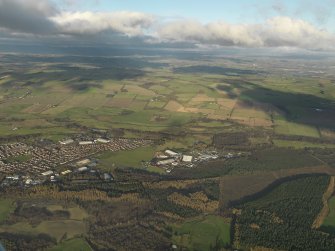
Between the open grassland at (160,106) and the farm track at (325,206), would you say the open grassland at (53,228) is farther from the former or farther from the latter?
the open grassland at (160,106)

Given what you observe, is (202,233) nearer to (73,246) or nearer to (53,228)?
(73,246)

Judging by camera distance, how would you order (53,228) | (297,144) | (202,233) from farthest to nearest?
(297,144)
(53,228)
(202,233)

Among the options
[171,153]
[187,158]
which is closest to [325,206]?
[187,158]

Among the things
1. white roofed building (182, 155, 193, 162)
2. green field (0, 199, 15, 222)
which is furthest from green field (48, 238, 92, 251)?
white roofed building (182, 155, 193, 162)

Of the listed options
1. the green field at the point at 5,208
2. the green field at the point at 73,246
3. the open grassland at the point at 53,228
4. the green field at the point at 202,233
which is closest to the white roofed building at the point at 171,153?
the green field at the point at 202,233

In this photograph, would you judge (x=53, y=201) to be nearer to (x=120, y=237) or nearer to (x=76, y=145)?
(x=120, y=237)

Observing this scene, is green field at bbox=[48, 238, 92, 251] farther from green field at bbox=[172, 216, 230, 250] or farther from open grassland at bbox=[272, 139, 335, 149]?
open grassland at bbox=[272, 139, 335, 149]
